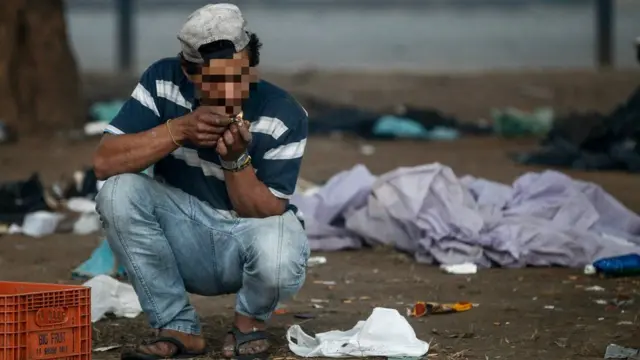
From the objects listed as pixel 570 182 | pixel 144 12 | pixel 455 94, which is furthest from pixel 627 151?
pixel 144 12

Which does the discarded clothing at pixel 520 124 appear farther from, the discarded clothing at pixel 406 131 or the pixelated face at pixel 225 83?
the pixelated face at pixel 225 83

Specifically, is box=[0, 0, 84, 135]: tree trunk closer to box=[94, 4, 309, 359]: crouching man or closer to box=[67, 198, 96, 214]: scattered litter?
box=[67, 198, 96, 214]: scattered litter

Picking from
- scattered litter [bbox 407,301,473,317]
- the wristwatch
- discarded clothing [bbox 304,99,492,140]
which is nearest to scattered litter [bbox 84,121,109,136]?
discarded clothing [bbox 304,99,492,140]

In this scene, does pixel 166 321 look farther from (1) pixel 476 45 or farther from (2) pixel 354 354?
(1) pixel 476 45

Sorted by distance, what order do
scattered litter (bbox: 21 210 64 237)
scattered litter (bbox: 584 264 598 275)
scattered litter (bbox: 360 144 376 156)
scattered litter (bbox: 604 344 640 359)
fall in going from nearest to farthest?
1. scattered litter (bbox: 604 344 640 359)
2. scattered litter (bbox: 584 264 598 275)
3. scattered litter (bbox: 21 210 64 237)
4. scattered litter (bbox: 360 144 376 156)

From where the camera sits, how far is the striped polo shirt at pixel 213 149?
459 centimetres

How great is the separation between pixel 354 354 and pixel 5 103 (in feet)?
23.5

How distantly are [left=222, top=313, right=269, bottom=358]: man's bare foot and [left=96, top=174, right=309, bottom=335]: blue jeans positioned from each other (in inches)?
1.3

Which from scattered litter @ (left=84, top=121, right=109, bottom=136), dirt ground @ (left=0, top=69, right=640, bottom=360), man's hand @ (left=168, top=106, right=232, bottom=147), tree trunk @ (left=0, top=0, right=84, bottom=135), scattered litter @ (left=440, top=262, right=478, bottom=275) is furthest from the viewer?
scattered litter @ (left=84, top=121, right=109, bottom=136)

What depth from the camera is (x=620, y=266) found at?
638cm

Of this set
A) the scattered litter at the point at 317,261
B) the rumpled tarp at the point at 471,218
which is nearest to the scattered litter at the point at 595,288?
the rumpled tarp at the point at 471,218

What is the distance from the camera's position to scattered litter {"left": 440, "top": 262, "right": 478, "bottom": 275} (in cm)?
662

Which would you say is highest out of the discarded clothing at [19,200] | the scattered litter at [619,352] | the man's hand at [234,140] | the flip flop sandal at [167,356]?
the man's hand at [234,140]

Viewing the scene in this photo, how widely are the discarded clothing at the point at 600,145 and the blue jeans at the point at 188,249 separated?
5.47m
